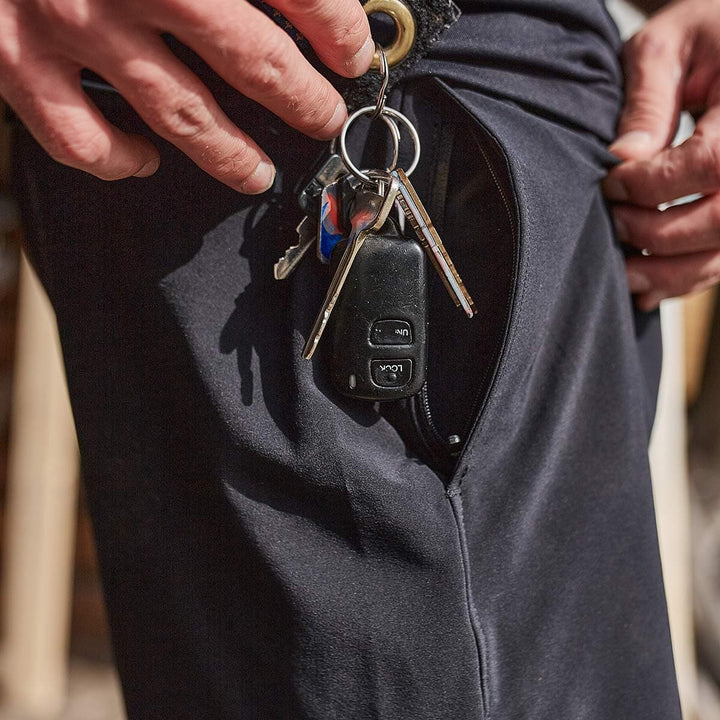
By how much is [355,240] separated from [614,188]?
28 centimetres

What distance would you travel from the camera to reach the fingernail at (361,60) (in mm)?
483

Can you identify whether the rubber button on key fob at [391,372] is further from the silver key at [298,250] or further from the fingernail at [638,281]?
the fingernail at [638,281]

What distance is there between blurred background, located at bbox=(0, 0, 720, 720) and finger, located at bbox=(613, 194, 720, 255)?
0.71 m

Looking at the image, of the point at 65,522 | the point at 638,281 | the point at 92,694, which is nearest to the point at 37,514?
the point at 65,522

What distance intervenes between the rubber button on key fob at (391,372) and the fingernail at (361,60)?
0.64 ft

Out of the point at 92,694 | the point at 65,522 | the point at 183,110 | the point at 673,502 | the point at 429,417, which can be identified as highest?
the point at 183,110

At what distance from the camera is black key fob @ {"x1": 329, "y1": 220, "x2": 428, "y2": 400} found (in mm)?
527

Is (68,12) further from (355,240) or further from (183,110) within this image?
(355,240)

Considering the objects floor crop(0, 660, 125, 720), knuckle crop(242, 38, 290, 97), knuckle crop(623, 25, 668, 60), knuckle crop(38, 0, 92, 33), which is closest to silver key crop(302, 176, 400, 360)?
knuckle crop(242, 38, 290, 97)

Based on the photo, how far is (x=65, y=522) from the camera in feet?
5.66

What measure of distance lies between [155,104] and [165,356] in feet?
0.63

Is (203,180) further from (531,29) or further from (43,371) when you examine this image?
(43,371)

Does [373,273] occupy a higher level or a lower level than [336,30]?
lower

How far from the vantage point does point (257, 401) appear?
0.54 m
